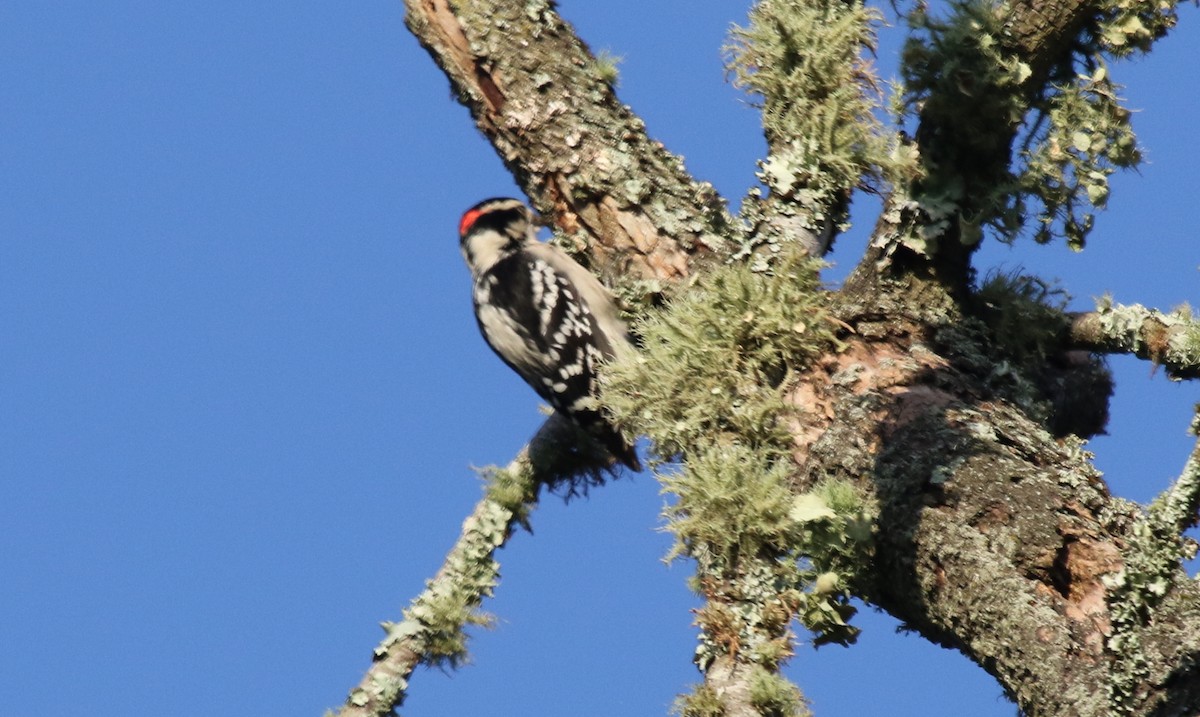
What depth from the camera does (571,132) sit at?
4320 mm

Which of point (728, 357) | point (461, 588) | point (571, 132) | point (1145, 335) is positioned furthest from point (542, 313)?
point (1145, 335)

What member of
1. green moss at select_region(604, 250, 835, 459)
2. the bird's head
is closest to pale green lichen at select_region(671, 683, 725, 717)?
green moss at select_region(604, 250, 835, 459)

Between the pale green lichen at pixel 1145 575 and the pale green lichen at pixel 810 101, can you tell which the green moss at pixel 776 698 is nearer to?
the pale green lichen at pixel 1145 575

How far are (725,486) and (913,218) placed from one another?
3.24 ft

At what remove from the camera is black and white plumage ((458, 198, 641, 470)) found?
467cm

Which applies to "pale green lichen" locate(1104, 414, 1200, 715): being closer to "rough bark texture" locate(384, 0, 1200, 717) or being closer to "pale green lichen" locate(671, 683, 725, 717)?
"rough bark texture" locate(384, 0, 1200, 717)

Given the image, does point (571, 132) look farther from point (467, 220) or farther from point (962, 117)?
point (467, 220)

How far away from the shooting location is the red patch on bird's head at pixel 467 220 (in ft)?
20.4

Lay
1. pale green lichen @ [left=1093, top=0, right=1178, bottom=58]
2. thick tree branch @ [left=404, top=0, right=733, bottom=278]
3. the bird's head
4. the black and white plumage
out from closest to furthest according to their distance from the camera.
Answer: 1. pale green lichen @ [left=1093, top=0, right=1178, bottom=58]
2. thick tree branch @ [left=404, top=0, right=733, bottom=278]
3. the black and white plumage
4. the bird's head

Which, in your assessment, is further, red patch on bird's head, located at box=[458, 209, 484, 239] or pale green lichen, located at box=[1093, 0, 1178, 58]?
red patch on bird's head, located at box=[458, 209, 484, 239]

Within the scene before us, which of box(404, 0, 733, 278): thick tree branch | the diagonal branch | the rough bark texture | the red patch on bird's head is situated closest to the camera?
the rough bark texture

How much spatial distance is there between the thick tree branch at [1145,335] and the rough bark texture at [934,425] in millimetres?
12

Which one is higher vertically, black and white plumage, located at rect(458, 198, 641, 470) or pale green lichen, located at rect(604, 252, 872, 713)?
black and white plumage, located at rect(458, 198, 641, 470)

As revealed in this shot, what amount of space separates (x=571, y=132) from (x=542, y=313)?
1.32 metres
